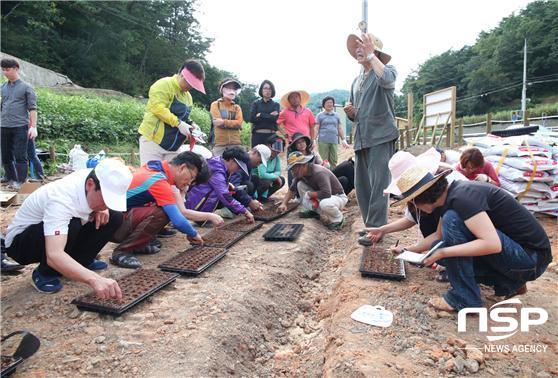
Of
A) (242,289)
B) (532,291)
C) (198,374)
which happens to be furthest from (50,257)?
(532,291)

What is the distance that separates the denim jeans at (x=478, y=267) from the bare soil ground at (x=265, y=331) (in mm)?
155

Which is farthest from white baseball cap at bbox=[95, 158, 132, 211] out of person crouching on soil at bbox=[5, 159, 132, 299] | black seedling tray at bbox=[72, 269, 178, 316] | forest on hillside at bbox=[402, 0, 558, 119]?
forest on hillside at bbox=[402, 0, 558, 119]

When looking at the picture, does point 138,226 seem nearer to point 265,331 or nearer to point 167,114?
point 167,114

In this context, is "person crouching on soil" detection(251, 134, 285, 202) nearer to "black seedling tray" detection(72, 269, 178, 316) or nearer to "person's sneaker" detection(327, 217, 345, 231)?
"person's sneaker" detection(327, 217, 345, 231)

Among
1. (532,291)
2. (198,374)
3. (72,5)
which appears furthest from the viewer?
(72,5)

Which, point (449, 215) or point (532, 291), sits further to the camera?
point (532, 291)

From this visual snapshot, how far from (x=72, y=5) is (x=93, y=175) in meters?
28.3

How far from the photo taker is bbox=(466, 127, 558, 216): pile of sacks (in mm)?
4469

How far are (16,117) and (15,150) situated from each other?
0.47 metres

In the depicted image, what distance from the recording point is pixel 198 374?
5.69ft

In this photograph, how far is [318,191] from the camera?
15.1 ft

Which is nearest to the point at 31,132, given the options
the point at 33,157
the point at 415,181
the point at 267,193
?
the point at 33,157

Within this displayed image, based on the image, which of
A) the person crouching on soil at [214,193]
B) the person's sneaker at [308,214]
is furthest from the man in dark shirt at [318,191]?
the person crouching on soil at [214,193]

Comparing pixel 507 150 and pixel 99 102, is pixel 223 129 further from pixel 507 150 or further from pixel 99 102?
pixel 99 102
